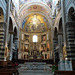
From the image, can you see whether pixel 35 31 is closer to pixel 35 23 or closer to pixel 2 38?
pixel 35 23

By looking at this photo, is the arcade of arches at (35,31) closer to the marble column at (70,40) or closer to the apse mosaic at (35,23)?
the apse mosaic at (35,23)

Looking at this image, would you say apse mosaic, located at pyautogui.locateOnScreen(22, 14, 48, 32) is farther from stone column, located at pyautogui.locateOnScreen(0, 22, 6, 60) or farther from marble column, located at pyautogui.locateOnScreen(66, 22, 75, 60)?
marble column, located at pyautogui.locateOnScreen(66, 22, 75, 60)

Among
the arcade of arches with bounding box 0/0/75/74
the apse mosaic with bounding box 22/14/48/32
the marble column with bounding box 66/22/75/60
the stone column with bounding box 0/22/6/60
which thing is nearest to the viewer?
the marble column with bounding box 66/22/75/60

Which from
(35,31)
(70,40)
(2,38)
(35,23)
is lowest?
(70,40)

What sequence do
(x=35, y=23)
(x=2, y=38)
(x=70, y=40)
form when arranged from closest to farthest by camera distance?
(x=70, y=40)
(x=2, y=38)
(x=35, y=23)

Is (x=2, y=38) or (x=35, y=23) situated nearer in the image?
(x=2, y=38)

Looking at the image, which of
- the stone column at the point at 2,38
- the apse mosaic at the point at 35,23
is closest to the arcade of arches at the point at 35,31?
the apse mosaic at the point at 35,23

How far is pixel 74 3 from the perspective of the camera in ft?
46.3

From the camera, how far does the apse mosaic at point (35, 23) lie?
121 feet

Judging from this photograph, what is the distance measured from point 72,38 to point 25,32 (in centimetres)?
2237

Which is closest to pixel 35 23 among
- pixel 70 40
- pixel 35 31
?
pixel 35 31

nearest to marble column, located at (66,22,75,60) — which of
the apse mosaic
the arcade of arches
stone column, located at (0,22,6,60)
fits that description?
the arcade of arches

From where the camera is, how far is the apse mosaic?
37.0 m

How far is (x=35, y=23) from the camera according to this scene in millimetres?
38312
